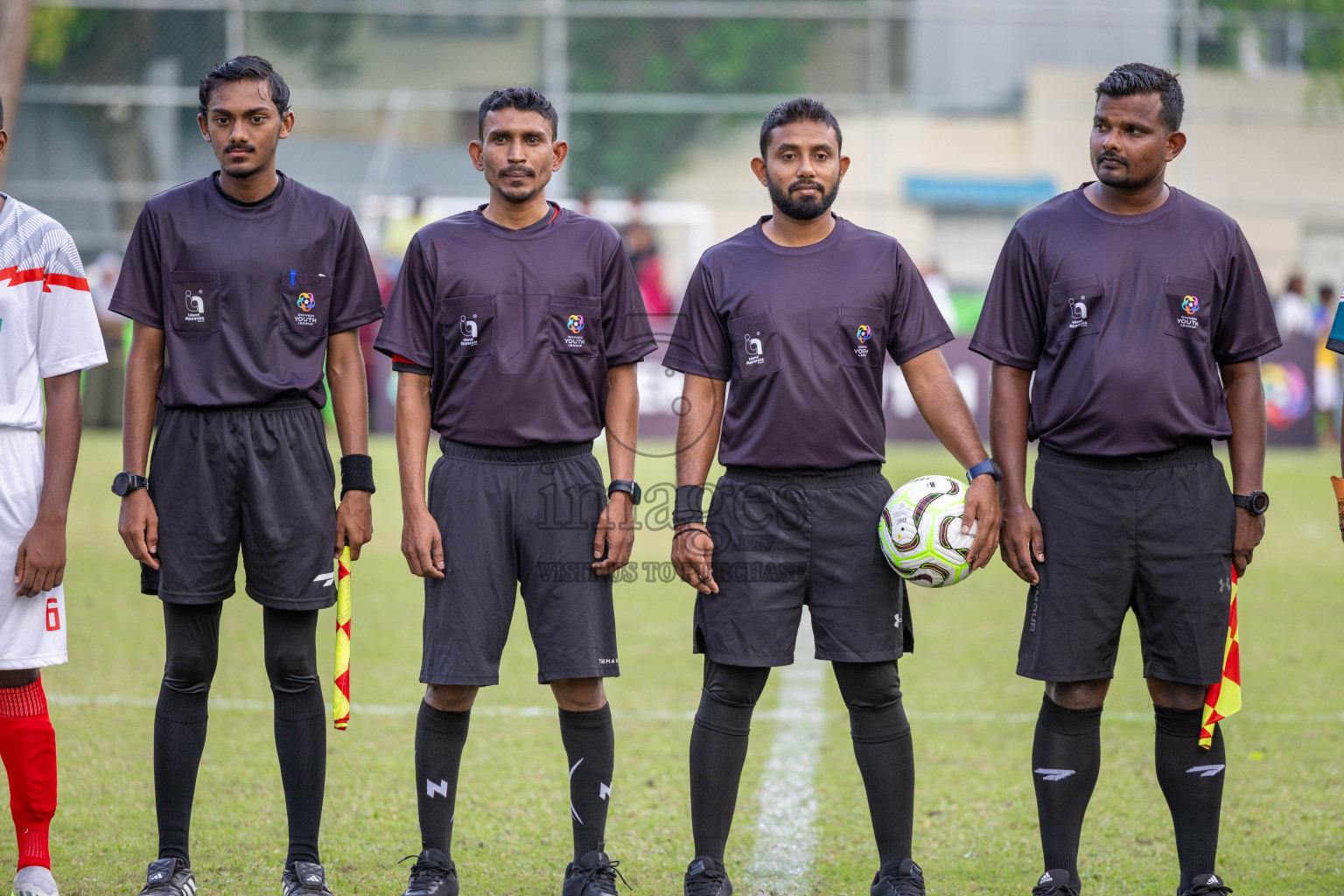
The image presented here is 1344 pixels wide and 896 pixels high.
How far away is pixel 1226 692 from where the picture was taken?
4305 millimetres

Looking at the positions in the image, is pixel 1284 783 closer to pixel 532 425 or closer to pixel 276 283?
pixel 532 425

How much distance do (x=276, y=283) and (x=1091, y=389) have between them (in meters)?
2.48

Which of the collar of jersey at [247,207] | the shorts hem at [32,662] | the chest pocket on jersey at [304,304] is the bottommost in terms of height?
the shorts hem at [32,662]

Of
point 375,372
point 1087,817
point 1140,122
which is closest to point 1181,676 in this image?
point 1087,817

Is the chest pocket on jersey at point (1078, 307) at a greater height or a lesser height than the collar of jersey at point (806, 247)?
lesser

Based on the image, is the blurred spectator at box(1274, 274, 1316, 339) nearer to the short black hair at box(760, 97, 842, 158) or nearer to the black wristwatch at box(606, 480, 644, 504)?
the short black hair at box(760, 97, 842, 158)

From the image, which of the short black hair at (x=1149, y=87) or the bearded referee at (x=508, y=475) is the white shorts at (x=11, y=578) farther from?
the short black hair at (x=1149, y=87)

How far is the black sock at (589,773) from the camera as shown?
14.4ft

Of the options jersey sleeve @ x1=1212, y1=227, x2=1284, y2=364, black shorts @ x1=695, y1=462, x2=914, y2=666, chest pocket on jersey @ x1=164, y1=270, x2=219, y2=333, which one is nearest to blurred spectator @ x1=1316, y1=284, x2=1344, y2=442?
jersey sleeve @ x1=1212, y1=227, x2=1284, y2=364

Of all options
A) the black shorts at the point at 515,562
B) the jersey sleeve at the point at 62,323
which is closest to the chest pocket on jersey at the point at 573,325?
the black shorts at the point at 515,562

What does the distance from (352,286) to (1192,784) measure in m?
3.01

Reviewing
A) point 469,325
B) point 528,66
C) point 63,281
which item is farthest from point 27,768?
point 528,66

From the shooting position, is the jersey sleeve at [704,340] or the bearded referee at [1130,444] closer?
the bearded referee at [1130,444]

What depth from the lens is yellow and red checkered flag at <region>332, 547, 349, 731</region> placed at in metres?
4.37
